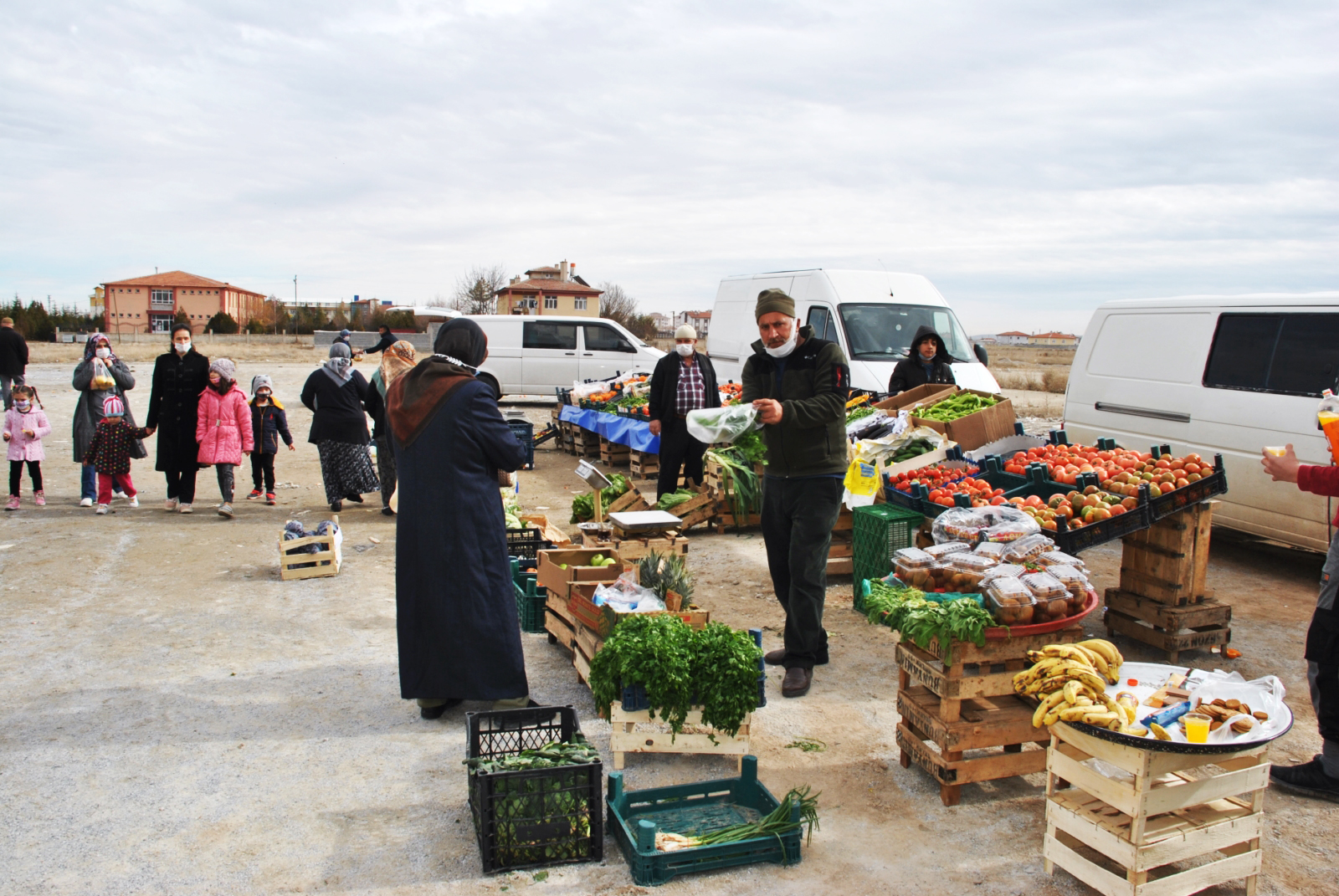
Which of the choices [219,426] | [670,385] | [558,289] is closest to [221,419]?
[219,426]

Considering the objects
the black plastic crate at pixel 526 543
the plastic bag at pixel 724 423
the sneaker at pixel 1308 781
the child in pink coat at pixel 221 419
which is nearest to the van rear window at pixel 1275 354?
the sneaker at pixel 1308 781

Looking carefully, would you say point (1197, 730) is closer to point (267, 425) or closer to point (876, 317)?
point (876, 317)

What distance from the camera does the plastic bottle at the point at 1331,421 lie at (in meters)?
3.72

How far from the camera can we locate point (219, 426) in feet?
30.9

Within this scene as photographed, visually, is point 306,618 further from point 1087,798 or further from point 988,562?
point 1087,798

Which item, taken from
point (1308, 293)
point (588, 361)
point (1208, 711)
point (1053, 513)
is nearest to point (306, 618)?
point (1053, 513)

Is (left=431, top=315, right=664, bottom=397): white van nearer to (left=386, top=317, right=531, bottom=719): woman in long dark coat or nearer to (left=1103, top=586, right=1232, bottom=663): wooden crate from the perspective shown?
(left=1103, top=586, right=1232, bottom=663): wooden crate

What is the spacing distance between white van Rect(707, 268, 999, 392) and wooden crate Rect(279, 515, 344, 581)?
20.5 feet

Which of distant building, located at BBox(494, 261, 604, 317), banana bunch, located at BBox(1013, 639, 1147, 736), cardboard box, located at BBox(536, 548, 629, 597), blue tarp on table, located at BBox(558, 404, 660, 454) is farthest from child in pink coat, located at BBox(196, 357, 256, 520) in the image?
distant building, located at BBox(494, 261, 604, 317)

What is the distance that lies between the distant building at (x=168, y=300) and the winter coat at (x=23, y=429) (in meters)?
88.4

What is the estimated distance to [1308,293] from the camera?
716cm

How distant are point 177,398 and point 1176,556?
931 cm

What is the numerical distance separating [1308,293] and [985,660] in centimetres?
539

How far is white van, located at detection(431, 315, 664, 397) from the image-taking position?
20344 millimetres
